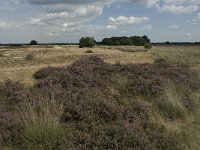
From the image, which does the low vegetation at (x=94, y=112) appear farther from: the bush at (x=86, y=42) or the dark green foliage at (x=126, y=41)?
the dark green foliage at (x=126, y=41)

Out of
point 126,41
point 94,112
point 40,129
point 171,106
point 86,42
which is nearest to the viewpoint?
point 40,129

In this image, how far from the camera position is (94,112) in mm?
10867

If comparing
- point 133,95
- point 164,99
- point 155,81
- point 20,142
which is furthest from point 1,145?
point 155,81

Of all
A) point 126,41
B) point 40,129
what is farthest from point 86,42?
point 40,129

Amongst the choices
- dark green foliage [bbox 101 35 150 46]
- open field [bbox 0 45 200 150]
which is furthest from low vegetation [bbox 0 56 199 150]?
dark green foliage [bbox 101 35 150 46]

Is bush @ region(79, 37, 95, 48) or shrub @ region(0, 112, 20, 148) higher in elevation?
shrub @ region(0, 112, 20, 148)

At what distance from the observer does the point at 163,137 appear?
31.0 ft

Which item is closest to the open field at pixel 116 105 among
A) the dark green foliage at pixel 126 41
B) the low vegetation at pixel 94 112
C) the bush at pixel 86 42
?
the low vegetation at pixel 94 112

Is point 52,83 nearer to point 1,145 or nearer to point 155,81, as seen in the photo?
point 155,81

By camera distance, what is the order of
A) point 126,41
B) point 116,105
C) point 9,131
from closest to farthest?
point 9,131, point 116,105, point 126,41

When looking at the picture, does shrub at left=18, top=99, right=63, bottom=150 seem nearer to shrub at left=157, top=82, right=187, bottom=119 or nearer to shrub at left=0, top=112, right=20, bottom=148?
shrub at left=0, top=112, right=20, bottom=148

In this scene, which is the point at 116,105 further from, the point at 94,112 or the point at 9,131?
the point at 9,131

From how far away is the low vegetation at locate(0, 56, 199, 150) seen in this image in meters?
9.05

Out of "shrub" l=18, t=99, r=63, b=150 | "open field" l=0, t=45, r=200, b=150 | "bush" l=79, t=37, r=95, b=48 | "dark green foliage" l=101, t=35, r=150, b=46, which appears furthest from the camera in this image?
"dark green foliage" l=101, t=35, r=150, b=46
